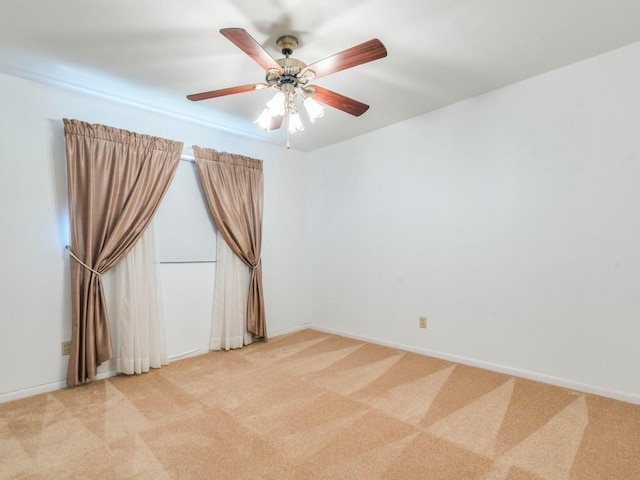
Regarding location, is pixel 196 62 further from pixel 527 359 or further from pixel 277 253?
pixel 527 359

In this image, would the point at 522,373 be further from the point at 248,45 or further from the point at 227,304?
the point at 248,45

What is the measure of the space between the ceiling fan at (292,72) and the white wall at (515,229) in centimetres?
137

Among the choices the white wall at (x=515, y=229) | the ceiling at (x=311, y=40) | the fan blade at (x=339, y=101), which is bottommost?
the white wall at (x=515, y=229)

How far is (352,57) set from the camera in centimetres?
177

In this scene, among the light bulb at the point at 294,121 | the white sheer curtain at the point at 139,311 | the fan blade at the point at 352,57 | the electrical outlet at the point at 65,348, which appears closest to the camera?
the fan blade at the point at 352,57

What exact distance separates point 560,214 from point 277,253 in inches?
117

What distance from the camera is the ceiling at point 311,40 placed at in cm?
187

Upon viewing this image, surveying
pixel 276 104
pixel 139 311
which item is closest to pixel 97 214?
pixel 139 311

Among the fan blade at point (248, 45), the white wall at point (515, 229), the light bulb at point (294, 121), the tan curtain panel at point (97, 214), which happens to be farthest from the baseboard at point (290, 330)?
Result: the fan blade at point (248, 45)

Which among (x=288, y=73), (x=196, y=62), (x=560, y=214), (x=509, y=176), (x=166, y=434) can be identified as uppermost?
Answer: (x=196, y=62)

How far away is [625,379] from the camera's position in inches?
90.4

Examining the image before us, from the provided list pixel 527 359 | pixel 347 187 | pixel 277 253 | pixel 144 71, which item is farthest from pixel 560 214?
pixel 144 71

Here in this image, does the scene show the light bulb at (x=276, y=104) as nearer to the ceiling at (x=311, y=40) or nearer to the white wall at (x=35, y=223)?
the ceiling at (x=311, y=40)

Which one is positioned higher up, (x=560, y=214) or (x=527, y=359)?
(x=560, y=214)
